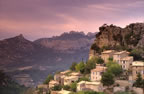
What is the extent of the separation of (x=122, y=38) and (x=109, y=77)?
59.1ft

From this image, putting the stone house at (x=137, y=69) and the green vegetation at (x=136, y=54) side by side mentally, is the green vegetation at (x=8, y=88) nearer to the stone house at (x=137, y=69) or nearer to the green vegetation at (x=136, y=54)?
the green vegetation at (x=136, y=54)

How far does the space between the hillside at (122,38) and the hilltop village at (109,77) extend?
4.35 m

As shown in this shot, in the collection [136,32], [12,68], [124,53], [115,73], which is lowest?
[12,68]

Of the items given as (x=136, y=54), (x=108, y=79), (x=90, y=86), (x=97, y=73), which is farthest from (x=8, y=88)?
(x=108, y=79)

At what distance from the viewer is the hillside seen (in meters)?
46.1

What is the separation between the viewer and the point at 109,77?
34062 mm

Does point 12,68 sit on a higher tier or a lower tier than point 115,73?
lower

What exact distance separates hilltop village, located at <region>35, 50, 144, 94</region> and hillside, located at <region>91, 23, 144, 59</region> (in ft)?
14.3

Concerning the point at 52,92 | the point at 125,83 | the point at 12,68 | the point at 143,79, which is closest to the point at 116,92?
the point at 125,83

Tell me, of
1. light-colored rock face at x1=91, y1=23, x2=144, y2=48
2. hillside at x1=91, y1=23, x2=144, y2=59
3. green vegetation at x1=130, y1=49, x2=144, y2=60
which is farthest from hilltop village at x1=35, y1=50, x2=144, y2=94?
light-colored rock face at x1=91, y1=23, x2=144, y2=48

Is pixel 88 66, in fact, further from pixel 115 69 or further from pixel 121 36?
pixel 121 36

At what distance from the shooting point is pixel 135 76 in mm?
A: 35375

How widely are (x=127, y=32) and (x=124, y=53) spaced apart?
36.2ft

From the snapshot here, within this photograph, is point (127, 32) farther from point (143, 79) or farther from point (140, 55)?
point (143, 79)
